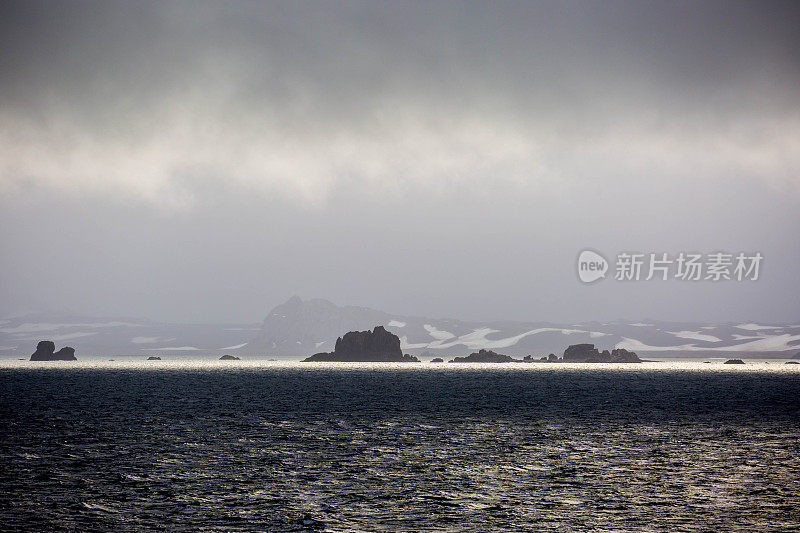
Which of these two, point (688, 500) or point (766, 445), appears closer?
point (688, 500)

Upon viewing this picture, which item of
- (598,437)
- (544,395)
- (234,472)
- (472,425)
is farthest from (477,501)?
(544,395)

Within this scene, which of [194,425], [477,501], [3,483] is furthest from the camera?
[194,425]

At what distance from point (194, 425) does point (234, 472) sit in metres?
36.7

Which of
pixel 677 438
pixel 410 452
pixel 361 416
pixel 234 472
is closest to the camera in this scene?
pixel 234 472

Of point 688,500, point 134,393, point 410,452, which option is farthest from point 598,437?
point 134,393

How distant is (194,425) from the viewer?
285 feet

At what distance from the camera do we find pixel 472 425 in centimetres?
8850

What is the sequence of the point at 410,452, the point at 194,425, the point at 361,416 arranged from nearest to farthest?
the point at 410,452
the point at 194,425
the point at 361,416

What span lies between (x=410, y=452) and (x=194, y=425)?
34.5m

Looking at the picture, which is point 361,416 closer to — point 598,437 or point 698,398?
point 598,437

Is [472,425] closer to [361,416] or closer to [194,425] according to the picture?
[361,416]

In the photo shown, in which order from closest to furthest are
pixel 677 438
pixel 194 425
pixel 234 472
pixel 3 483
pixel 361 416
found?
pixel 3 483 → pixel 234 472 → pixel 677 438 → pixel 194 425 → pixel 361 416

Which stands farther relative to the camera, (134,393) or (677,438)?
(134,393)

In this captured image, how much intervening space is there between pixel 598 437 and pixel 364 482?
36149mm
